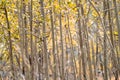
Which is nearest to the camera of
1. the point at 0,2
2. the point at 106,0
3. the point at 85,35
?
the point at 0,2

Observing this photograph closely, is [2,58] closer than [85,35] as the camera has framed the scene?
No

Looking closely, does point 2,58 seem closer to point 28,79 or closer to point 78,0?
point 78,0

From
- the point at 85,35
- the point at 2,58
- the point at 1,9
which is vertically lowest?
the point at 2,58

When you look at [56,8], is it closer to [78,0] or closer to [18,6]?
[18,6]

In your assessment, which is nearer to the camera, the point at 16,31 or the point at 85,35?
the point at 16,31

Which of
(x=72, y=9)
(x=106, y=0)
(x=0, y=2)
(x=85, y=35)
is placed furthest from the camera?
(x=85, y=35)

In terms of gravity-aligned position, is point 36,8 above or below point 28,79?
above

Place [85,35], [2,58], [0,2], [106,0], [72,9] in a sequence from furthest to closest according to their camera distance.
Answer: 1. [2,58]
2. [85,35]
3. [72,9]
4. [106,0]
5. [0,2]

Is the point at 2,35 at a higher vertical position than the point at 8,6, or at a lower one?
lower

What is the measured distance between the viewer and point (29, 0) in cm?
640

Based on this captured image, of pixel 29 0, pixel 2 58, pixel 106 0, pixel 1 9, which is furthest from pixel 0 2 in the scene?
pixel 2 58

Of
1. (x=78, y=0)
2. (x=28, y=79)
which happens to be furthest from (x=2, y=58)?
(x=28, y=79)

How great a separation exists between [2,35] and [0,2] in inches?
37.5

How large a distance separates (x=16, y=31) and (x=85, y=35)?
1.70m
